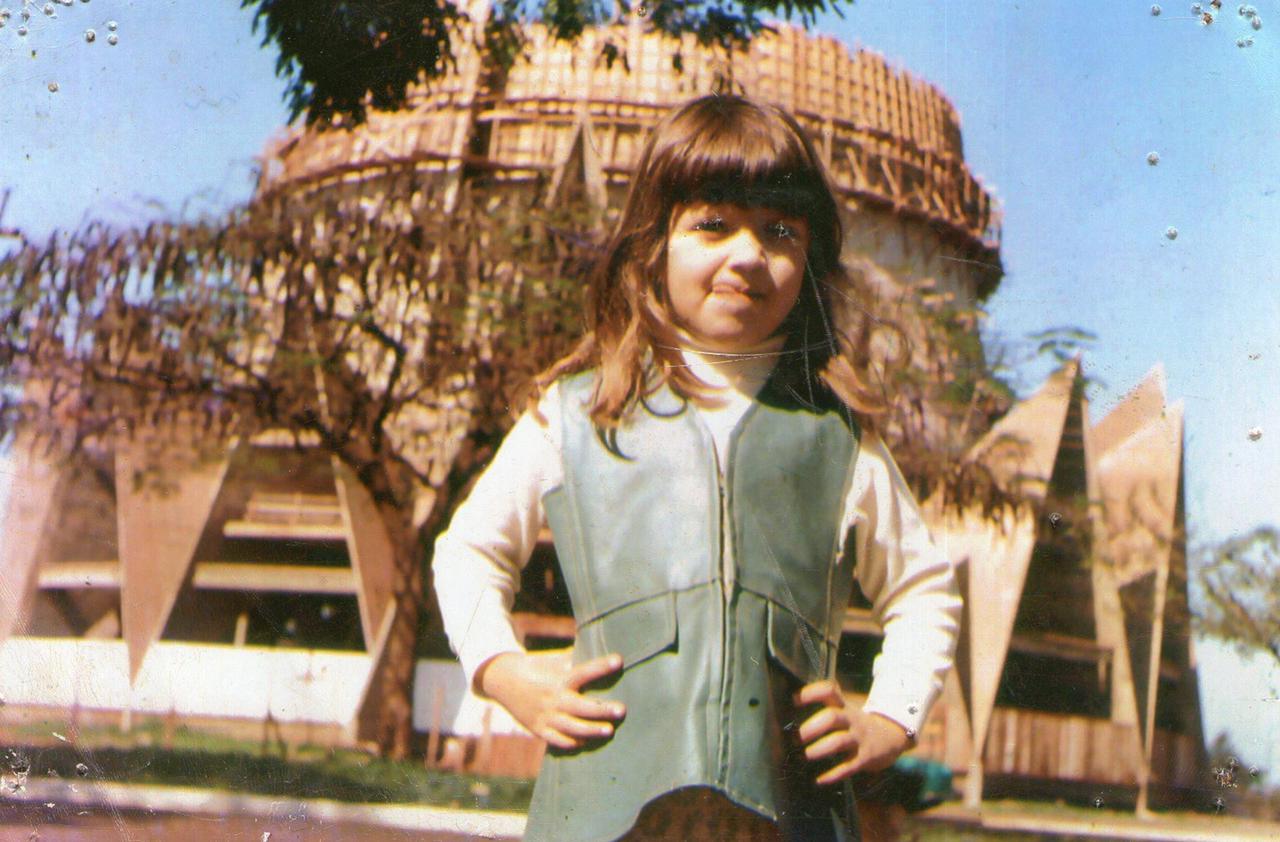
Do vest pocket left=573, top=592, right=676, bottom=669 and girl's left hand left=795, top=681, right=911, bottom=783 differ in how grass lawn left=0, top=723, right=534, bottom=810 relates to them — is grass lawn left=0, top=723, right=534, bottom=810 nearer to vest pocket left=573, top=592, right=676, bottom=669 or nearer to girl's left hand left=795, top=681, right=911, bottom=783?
vest pocket left=573, top=592, right=676, bottom=669

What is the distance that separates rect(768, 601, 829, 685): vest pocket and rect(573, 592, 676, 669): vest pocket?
121 mm

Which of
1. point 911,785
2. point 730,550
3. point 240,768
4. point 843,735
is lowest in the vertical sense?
point 240,768

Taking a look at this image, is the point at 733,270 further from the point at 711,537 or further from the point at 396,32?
the point at 396,32

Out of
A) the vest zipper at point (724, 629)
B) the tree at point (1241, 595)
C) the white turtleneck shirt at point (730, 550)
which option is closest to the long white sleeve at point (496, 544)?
the white turtleneck shirt at point (730, 550)

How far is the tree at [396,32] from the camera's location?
1907mm

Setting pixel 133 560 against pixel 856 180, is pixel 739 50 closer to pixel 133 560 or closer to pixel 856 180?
pixel 856 180

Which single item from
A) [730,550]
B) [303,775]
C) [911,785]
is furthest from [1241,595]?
[303,775]

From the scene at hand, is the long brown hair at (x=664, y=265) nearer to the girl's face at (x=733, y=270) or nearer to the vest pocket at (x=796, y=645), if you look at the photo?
the girl's face at (x=733, y=270)

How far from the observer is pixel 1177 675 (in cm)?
183

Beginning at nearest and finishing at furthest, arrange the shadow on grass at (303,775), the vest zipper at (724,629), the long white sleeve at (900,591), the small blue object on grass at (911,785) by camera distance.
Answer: the vest zipper at (724,629), the long white sleeve at (900,591), the small blue object on grass at (911,785), the shadow on grass at (303,775)

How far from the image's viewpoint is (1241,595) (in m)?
1.84

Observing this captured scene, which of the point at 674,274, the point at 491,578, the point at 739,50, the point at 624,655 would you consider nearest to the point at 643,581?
the point at 624,655

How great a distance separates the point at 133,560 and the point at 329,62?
0.87 m

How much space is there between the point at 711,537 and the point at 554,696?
0.27 meters
